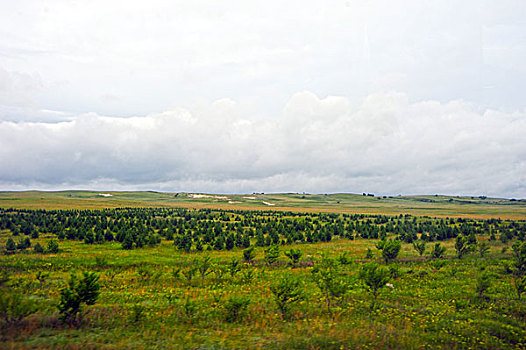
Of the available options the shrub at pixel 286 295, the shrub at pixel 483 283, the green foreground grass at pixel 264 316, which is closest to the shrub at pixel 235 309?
the green foreground grass at pixel 264 316

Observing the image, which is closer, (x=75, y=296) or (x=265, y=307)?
(x=75, y=296)

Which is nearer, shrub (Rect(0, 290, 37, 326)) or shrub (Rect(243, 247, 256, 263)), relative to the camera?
shrub (Rect(0, 290, 37, 326))

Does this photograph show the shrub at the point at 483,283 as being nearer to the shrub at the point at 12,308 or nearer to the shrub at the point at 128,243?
the shrub at the point at 12,308

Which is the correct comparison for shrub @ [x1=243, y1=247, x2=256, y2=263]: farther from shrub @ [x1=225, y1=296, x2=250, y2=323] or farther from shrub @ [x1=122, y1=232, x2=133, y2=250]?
shrub @ [x1=122, y1=232, x2=133, y2=250]

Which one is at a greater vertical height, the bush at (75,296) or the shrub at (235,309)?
the bush at (75,296)

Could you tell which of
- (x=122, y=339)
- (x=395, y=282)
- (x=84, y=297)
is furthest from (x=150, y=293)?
(x=395, y=282)

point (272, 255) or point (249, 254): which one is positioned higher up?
point (272, 255)

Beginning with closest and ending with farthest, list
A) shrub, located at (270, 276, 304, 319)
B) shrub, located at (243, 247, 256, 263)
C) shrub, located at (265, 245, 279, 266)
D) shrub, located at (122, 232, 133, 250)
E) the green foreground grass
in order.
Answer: the green foreground grass
shrub, located at (270, 276, 304, 319)
shrub, located at (265, 245, 279, 266)
shrub, located at (243, 247, 256, 263)
shrub, located at (122, 232, 133, 250)

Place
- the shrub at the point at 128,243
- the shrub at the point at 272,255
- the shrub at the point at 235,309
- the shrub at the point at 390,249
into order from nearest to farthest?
1. the shrub at the point at 235,309
2. the shrub at the point at 272,255
3. the shrub at the point at 390,249
4. the shrub at the point at 128,243

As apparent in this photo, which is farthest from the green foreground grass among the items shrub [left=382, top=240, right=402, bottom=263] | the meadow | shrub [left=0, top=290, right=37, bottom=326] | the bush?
shrub [left=382, top=240, right=402, bottom=263]

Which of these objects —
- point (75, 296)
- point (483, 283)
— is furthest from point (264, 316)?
point (483, 283)

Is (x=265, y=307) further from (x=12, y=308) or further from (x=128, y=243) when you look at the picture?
(x=128, y=243)

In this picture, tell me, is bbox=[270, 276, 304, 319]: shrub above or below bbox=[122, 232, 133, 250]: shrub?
above

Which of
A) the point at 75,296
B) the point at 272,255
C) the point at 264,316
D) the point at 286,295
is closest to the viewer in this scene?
the point at 75,296
